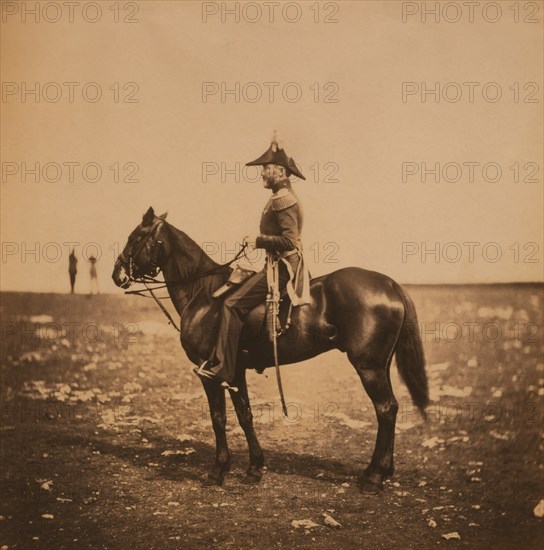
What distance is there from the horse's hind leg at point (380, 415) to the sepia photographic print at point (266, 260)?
16mm

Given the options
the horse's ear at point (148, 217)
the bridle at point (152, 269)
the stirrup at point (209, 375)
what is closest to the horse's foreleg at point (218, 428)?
the stirrup at point (209, 375)

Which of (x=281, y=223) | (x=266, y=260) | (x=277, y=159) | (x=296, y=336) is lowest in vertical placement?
(x=296, y=336)

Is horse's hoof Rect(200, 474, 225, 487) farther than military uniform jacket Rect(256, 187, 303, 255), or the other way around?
horse's hoof Rect(200, 474, 225, 487)

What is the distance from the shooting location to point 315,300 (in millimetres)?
3594

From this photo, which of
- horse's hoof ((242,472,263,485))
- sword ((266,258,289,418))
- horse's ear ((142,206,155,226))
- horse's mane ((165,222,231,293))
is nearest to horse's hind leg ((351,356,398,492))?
sword ((266,258,289,418))

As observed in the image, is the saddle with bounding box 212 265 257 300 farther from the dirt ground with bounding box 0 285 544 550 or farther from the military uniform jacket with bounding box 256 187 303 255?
the dirt ground with bounding box 0 285 544 550

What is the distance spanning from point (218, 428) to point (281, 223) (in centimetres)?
127

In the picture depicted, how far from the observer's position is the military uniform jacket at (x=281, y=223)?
11.6 ft

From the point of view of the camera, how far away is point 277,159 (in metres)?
3.59

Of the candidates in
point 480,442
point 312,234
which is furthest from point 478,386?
point 312,234

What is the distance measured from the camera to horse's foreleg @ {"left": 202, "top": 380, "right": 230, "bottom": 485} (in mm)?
3676

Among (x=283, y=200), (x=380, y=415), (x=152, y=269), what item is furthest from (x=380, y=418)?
(x=152, y=269)

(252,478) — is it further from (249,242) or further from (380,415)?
(249,242)

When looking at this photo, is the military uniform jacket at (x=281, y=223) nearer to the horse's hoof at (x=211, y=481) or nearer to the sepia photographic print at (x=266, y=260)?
the sepia photographic print at (x=266, y=260)
